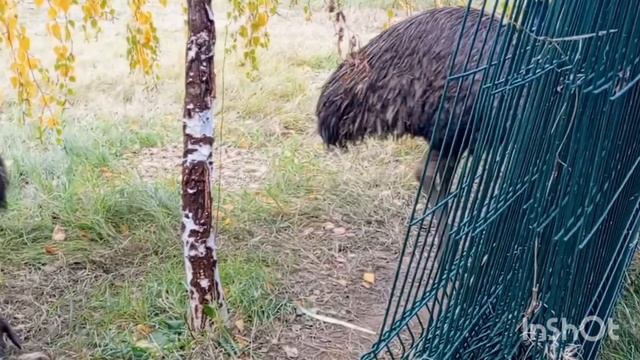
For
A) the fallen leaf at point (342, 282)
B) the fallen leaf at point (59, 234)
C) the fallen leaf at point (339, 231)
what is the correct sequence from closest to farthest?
the fallen leaf at point (342, 282) < the fallen leaf at point (59, 234) < the fallen leaf at point (339, 231)

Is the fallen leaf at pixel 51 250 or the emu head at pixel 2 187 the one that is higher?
the emu head at pixel 2 187

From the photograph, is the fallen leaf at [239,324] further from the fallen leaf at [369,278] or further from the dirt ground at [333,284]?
the fallen leaf at [369,278]

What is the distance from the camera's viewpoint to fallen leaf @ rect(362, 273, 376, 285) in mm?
3047

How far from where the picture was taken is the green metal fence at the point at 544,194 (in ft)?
4.99

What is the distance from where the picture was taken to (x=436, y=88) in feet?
8.86

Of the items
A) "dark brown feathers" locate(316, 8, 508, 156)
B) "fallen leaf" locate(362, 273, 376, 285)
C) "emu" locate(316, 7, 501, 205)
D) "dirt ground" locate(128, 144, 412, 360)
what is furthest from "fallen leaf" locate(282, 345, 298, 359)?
"dark brown feathers" locate(316, 8, 508, 156)

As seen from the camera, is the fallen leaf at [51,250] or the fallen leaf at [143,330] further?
the fallen leaf at [51,250]

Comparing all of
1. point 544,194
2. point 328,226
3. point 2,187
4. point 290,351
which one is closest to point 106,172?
point 328,226

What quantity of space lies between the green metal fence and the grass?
0.75 meters

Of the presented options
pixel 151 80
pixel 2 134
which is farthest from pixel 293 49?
pixel 2 134

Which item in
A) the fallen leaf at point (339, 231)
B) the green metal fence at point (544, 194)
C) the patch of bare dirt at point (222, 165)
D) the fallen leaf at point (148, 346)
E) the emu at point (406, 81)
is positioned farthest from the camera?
the patch of bare dirt at point (222, 165)

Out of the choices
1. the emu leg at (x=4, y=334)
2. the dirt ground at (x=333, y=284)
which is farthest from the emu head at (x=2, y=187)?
the dirt ground at (x=333, y=284)

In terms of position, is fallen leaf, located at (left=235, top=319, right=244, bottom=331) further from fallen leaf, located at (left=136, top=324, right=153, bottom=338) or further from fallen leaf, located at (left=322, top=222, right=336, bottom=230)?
fallen leaf, located at (left=322, top=222, right=336, bottom=230)

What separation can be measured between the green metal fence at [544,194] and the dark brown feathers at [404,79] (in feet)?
3.06
